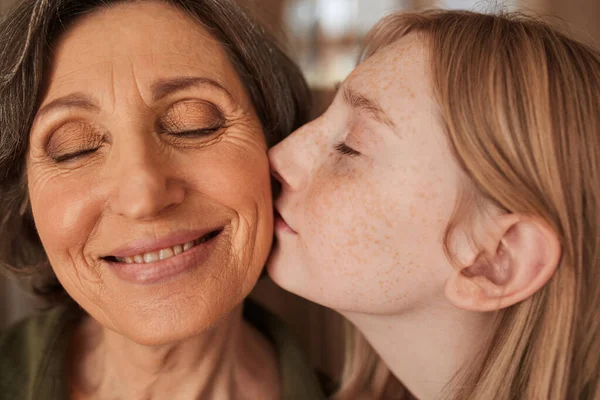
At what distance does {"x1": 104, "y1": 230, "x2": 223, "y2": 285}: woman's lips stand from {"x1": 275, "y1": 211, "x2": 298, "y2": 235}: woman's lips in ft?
0.74

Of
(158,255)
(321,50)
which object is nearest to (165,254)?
(158,255)

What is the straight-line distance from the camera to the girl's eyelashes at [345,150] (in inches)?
56.7

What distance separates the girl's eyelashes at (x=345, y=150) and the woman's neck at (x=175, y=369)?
49 centimetres

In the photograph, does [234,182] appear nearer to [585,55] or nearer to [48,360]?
[48,360]

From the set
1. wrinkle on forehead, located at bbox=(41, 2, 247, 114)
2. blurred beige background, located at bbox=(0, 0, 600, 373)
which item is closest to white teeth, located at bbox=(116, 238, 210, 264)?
wrinkle on forehead, located at bbox=(41, 2, 247, 114)

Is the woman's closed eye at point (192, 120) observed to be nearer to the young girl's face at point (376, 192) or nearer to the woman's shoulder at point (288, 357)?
the young girl's face at point (376, 192)

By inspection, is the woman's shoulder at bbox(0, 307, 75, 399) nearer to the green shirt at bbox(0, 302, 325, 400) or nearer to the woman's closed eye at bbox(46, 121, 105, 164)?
the green shirt at bbox(0, 302, 325, 400)

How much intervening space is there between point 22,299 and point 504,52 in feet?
5.59

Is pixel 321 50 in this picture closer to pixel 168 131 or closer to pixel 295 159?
pixel 295 159

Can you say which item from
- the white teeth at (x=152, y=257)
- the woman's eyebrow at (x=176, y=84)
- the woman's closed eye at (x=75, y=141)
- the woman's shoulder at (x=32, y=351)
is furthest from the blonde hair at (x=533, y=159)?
the woman's shoulder at (x=32, y=351)

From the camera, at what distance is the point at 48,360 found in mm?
1553

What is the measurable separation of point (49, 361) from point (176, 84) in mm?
727

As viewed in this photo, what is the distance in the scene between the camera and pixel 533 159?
4.17 feet

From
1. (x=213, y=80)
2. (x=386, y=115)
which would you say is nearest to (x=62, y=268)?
(x=213, y=80)
